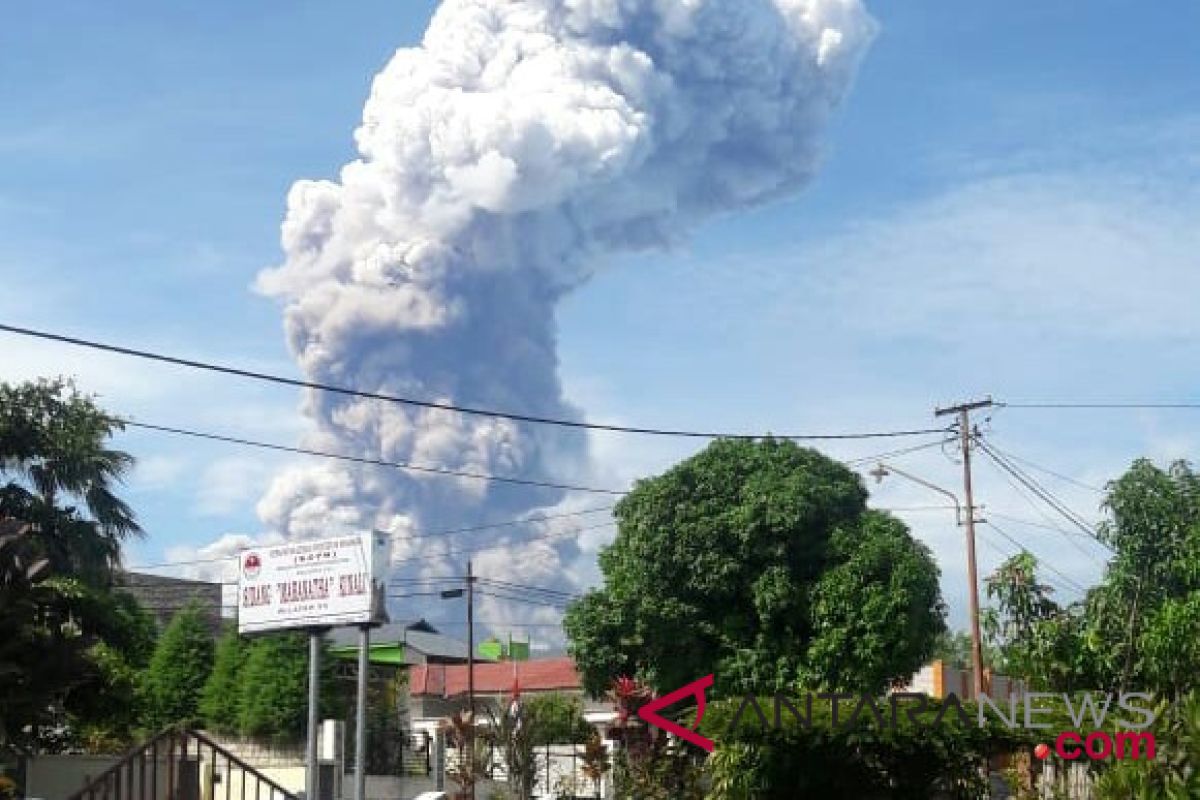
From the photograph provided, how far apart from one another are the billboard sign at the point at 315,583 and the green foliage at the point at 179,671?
1027 inches

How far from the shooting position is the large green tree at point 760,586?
116 ft

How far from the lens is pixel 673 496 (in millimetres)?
38188

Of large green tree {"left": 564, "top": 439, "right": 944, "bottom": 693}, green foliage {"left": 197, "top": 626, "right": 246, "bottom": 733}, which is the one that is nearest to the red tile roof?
green foliage {"left": 197, "top": 626, "right": 246, "bottom": 733}

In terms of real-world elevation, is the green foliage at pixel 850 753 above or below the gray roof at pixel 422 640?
below

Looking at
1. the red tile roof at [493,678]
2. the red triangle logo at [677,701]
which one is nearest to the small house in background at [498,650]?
the red tile roof at [493,678]

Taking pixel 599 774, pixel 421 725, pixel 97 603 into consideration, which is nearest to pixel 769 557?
pixel 599 774

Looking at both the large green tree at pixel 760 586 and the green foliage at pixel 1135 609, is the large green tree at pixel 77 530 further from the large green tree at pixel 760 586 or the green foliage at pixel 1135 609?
the green foliage at pixel 1135 609

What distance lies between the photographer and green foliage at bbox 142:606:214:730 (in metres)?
47.0

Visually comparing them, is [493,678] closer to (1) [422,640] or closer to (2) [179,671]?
(1) [422,640]

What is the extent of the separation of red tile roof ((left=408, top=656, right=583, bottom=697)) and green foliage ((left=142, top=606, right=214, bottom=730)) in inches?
754

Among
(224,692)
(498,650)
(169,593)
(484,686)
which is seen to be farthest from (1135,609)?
(498,650)

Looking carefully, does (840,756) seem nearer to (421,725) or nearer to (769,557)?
(769,557)

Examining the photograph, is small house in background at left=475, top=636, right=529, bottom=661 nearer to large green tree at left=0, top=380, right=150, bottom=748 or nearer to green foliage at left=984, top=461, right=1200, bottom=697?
large green tree at left=0, top=380, right=150, bottom=748

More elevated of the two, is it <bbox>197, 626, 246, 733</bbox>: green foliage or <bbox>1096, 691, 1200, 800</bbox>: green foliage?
<bbox>197, 626, 246, 733</bbox>: green foliage
